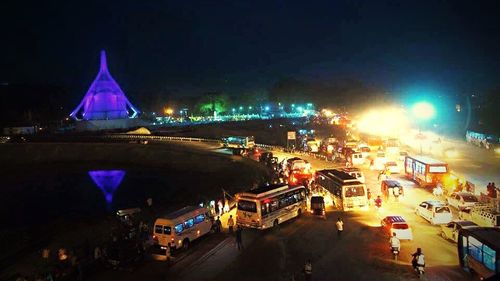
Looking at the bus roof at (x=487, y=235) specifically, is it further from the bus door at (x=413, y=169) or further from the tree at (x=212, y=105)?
the tree at (x=212, y=105)

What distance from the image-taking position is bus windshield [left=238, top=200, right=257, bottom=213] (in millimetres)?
20859

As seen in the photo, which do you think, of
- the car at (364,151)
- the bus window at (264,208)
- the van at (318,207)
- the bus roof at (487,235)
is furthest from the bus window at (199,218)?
the car at (364,151)

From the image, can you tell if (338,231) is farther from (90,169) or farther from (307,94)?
(307,94)

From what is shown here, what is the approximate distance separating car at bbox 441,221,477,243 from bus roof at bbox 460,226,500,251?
3070 mm

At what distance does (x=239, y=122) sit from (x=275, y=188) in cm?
8176

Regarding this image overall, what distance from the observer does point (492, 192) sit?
25531mm

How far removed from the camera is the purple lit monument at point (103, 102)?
312 ft

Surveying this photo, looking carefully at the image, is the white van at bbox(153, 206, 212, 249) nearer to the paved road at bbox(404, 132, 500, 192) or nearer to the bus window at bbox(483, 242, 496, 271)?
the bus window at bbox(483, 242, 496, 271)

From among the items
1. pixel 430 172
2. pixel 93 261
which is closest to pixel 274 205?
pixel 93 261

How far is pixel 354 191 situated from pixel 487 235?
10744mm

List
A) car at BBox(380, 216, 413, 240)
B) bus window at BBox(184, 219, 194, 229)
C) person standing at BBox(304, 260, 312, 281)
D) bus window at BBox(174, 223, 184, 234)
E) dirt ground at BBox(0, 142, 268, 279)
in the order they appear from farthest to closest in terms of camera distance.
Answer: dirt ground at BBox(0, 142, 268, 279) → bus window at BBox(184, 219, 194, 229) → car at BBox(380, 216, 413, 240) → bus window at BBox(174, 223, 184, 234) → person standing at BBox(304, 260, 312, 281)

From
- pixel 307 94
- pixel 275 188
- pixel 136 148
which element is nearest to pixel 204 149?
pixel 136 148

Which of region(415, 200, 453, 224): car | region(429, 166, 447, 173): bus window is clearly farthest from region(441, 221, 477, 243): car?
region(429, 166, 447, 173): bus window

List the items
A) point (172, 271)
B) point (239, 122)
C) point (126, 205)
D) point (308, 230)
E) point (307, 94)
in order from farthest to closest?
point (307, 94) → point (239, 122) → point (126, 205) → point (308, 230) → point (172, 271)
